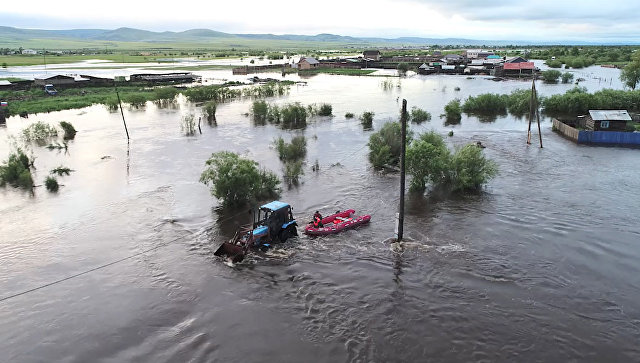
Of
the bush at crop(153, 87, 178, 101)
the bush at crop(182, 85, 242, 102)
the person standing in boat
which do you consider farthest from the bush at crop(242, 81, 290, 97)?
the person standing in boat

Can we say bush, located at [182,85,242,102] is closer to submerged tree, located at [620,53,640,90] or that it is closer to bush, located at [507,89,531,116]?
bush, located at [507,89,531,116]

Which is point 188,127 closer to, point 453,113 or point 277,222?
point 277,222

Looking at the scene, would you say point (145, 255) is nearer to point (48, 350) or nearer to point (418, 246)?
point (48, 350)

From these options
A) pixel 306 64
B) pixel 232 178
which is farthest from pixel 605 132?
pixel 306 64

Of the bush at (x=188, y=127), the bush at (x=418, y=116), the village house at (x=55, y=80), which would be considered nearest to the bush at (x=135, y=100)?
the bush at (x=188, y=127)

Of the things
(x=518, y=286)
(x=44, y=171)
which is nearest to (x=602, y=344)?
(x=518, y=286)
